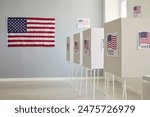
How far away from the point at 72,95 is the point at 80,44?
102cm

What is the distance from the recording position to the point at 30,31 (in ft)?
28.1

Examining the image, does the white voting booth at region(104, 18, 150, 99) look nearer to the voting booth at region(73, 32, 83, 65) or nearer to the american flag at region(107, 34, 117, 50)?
the american flag at region(107, 34, 117, 50)

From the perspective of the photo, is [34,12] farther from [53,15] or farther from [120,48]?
[120,48]

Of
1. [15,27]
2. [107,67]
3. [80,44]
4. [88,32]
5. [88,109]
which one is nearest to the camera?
[88,109]

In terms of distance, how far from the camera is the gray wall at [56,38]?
8422 mm

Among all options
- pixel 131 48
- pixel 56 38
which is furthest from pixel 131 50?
pixel 56 38

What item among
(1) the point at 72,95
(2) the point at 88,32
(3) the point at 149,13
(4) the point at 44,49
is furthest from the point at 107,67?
(4) the point at 44,49

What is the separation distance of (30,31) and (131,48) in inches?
224

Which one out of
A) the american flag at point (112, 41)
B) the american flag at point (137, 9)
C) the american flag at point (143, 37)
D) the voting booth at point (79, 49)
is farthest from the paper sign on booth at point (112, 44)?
the american flag at point (137, 9)

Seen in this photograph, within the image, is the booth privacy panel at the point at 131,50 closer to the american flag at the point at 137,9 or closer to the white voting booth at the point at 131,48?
the white voting booth at the point at 131,48

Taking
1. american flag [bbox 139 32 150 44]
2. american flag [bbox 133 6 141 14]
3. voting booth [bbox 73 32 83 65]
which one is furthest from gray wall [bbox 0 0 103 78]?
american flag [bbox 139 32 150 44]

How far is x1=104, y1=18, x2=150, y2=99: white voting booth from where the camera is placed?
322cm

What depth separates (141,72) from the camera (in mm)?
3309

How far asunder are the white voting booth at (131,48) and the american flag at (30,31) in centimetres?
538
